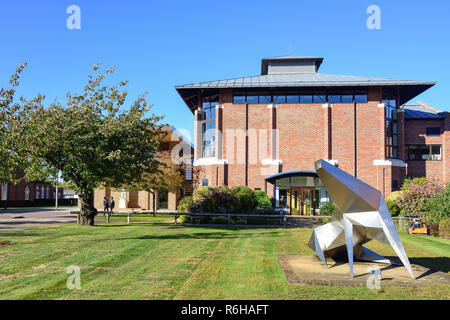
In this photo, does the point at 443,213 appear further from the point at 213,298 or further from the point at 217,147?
the point at 217,147

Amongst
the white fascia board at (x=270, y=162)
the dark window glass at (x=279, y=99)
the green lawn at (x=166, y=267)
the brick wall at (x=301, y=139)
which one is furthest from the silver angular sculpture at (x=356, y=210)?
the dark window glass at (x=279, y=99)

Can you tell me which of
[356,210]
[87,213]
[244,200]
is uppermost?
[356,210]

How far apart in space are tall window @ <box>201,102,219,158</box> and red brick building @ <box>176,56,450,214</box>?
10cm

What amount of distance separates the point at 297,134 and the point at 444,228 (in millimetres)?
17282

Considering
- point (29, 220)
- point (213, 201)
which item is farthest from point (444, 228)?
point (29, 220)

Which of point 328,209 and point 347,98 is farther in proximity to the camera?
point 347,98

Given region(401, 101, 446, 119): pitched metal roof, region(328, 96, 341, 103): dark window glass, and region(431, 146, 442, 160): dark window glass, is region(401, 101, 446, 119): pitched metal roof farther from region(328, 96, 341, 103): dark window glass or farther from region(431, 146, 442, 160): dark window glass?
region(328, 96, 341, 103): dark window glass

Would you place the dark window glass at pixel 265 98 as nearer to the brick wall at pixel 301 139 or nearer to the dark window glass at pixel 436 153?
the brick wall at pixel 301 139

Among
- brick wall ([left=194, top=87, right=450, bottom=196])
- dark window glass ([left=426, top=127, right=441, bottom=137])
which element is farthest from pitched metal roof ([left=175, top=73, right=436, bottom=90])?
dark window glass ([left=426, top=127, right=441, bottom=137])

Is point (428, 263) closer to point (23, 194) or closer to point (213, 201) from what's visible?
point (213, 201)

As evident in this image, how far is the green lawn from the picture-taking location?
708cm

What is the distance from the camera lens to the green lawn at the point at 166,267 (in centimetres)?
708

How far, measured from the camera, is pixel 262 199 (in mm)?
29625
